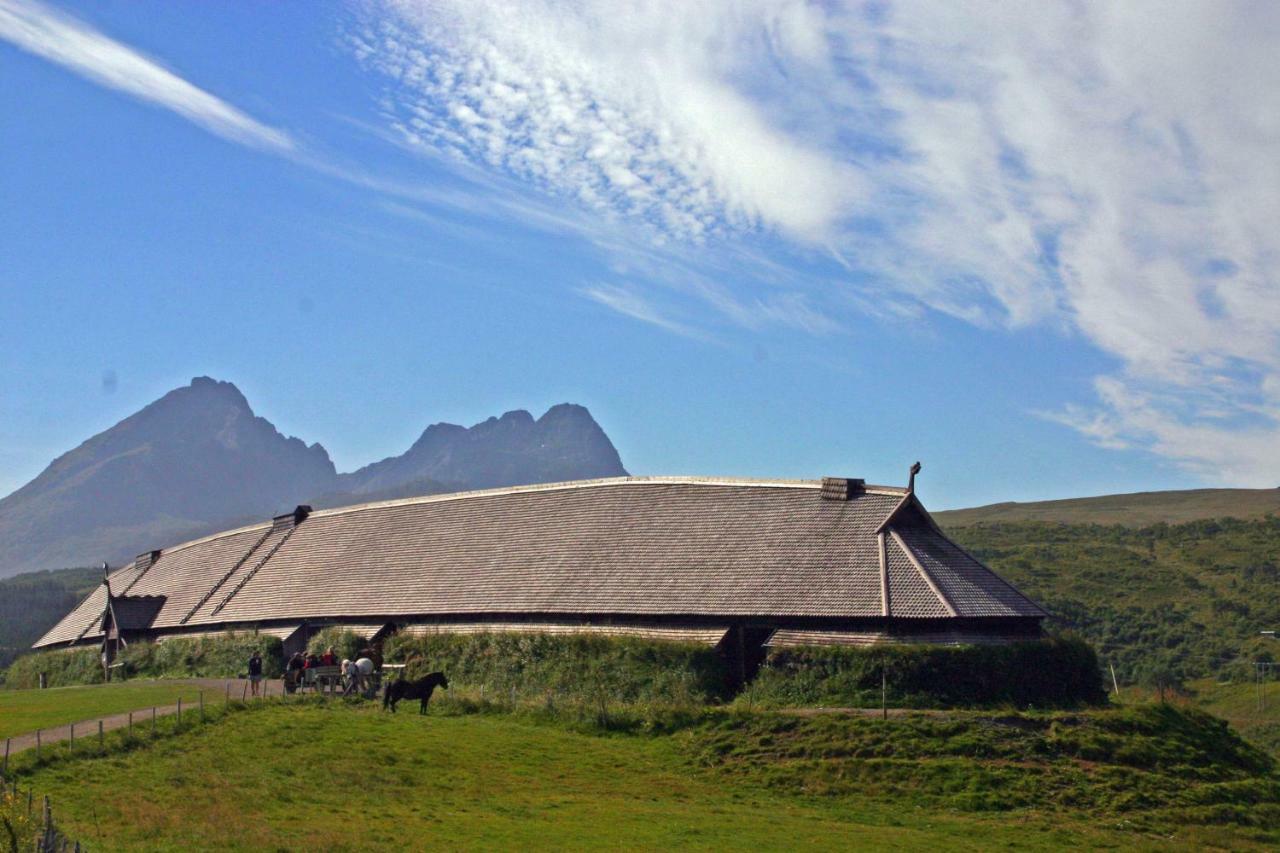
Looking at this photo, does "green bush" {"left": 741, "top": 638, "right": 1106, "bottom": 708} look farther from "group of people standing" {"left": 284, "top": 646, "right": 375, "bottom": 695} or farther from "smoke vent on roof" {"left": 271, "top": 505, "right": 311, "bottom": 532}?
"smoke vent on roof" {"left": 271, "top": 505, "right": 311, "bottom": 532}

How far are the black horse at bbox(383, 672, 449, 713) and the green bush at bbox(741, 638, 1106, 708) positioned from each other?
1040 centimetres

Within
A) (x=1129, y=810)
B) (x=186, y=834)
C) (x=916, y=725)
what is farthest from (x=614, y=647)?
(x=186, y=834)

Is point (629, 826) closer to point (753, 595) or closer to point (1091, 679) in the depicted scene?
point (753, 595)

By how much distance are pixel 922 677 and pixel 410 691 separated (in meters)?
16.5

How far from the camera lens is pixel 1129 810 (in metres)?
32.4

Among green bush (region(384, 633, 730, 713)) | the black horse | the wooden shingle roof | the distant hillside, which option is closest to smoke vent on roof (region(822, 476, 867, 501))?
the wooden shingle roof

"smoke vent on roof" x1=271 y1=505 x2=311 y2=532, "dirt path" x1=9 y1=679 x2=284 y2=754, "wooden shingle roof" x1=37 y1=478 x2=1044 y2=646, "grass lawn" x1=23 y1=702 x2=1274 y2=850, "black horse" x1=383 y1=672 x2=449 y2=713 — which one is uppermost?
"smoke vent on roof" x1=271 y1=505 x2=311 y2=532

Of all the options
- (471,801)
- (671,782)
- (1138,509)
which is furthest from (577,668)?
(1138,509)

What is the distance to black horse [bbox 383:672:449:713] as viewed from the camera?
4191 centimetres

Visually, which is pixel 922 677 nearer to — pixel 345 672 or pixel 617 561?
pixel 617 561

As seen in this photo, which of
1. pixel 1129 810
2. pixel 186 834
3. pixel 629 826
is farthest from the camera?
pixel 1129 810

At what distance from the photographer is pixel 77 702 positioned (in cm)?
4250

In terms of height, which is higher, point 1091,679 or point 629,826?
point 1091,679

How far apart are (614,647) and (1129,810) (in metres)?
18.1
